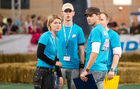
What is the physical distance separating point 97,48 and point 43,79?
41.2 inches

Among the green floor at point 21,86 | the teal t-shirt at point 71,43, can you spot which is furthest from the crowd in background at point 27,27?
the teal t-shirt at point 71,43

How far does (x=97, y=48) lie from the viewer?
656cm

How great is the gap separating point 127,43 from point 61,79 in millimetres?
11316

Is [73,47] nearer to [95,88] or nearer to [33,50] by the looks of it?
[95,88]

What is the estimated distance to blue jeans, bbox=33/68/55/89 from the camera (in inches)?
276

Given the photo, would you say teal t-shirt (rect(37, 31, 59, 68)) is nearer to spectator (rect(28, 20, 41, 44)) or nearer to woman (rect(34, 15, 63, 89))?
woman (rect(34, 15, 63, 89))

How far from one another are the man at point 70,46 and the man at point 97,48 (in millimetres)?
1127

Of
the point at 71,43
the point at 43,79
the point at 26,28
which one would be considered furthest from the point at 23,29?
the point at 43,79

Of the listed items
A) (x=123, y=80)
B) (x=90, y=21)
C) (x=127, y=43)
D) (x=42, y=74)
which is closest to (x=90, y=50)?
(x=90, y=21)

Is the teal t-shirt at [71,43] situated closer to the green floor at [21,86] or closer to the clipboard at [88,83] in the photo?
the clipboard at [88,83]

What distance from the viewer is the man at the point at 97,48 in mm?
6602

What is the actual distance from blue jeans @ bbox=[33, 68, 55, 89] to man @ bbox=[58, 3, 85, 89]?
852 mm

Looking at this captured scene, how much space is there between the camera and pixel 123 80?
44.3 feet

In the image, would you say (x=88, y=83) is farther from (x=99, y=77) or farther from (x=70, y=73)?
(x=70, y=73)
